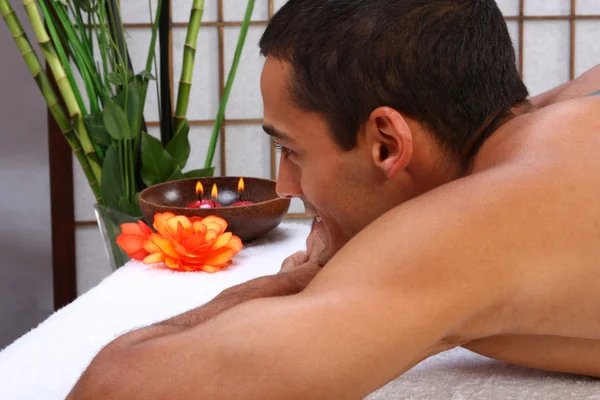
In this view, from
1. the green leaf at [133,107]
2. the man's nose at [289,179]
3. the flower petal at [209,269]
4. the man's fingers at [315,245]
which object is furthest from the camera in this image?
the green leaf at [133,107]

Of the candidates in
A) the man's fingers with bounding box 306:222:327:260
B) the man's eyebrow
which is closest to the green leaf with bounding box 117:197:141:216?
the man's fingers with bounding box 306:222:327:260

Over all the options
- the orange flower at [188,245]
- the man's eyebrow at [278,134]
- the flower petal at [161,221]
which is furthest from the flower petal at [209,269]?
the man's eyebrow at [278,134]

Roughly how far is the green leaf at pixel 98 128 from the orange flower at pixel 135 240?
376mm

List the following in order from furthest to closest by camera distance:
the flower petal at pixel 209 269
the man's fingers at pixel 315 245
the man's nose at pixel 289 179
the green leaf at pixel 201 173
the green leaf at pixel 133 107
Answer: the green leaf at pixel 201 173 → the green leaf at pixel 133 107 → the flower petal at pixel 209 269 → the man's fingers at pixel 315 245 → the man's nose at pixel 289 179

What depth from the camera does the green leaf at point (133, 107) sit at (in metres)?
1.75

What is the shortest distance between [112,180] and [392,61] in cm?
102

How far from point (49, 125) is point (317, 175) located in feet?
5.67

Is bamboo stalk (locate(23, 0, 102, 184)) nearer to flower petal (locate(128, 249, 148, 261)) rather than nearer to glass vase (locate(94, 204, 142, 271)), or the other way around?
glass vase (locate(94, 204, 142, 271))

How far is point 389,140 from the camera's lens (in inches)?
34.5

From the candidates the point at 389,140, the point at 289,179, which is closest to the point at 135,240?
the point at 289,179

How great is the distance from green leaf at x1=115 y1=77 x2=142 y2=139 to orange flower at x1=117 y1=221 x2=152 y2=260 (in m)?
0.32

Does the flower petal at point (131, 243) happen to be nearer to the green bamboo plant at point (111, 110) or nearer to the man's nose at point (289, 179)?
the green bamboo plant at point (111, 110)

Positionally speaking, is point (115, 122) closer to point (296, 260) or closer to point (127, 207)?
point (127, 207)

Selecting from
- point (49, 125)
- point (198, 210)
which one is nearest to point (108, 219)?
point (198, 210)
